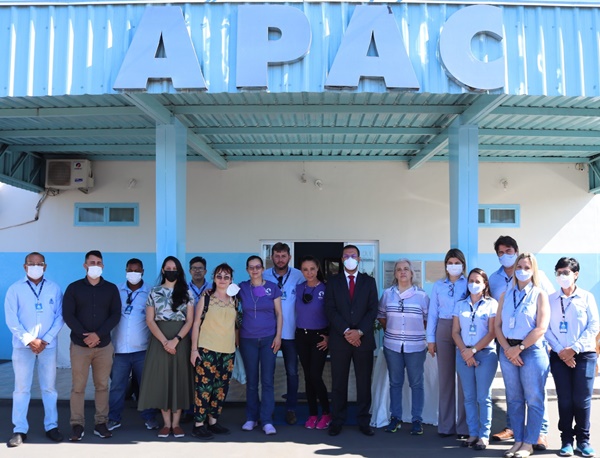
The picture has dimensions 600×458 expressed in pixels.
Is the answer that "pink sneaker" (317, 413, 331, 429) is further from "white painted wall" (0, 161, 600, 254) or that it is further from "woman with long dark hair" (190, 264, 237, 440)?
"white painted wall" (0, 161, 600, 254)

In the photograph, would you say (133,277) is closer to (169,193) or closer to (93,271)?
(93,271)

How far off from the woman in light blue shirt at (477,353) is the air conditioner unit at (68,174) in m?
6.88

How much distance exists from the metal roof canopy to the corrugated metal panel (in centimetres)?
40

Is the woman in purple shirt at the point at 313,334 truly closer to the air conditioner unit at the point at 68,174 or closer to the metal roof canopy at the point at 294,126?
the metal roof canopy at the point at 294,126

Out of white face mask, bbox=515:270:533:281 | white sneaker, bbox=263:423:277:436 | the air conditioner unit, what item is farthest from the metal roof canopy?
white sneaker, bbox=263:423:277:436

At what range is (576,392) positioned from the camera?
4.70 meters

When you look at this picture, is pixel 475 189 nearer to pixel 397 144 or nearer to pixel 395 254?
pixel 397 144

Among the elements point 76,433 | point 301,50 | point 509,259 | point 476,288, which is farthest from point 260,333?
point 301,50

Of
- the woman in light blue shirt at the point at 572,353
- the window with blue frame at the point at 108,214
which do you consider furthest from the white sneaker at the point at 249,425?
the window with blue frame at the point at 108,214

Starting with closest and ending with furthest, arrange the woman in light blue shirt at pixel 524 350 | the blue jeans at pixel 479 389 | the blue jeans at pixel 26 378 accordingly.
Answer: the woman in light blue shirt at pixel 524 350, the blue jeans at pixel 479 389, the blue jeans at pixel 26 378

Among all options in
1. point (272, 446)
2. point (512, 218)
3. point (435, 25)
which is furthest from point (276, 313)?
point (512, 218)

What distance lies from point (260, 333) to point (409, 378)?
152 cm

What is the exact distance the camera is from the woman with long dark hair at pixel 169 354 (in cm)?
513

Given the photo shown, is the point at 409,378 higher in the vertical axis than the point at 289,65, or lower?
lower
